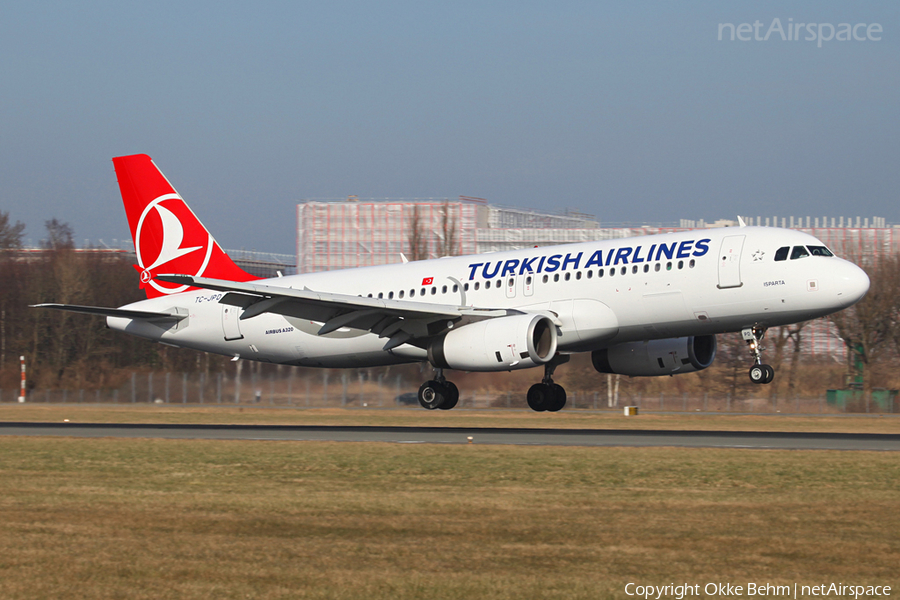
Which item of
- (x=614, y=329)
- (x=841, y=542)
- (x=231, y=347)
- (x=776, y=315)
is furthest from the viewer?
(x=231, y=347)

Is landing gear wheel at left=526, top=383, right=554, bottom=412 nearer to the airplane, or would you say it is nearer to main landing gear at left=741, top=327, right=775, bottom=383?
the airplane

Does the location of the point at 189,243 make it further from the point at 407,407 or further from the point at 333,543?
the point at 333,543

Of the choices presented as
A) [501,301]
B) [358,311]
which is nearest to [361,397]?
[358,311]

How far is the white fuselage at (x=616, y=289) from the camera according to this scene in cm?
2583

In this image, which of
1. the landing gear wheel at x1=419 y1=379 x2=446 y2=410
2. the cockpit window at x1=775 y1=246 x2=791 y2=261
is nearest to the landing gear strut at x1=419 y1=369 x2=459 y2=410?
the landing gear wheel at x1=419 y1=379 x2=446 y2=410

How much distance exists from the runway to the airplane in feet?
6.62

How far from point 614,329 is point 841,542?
636 inches

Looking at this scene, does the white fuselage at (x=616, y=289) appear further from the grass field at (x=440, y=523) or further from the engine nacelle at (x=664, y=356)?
the grass field at (x=440, y=523)

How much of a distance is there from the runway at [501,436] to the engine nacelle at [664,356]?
327 cm

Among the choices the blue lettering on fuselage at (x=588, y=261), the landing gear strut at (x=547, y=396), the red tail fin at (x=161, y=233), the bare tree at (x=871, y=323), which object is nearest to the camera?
the blue lettering on fuselage at (x=588, y=261)

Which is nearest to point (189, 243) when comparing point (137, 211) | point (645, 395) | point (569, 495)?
point (137, 211)

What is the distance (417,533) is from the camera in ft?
41.0

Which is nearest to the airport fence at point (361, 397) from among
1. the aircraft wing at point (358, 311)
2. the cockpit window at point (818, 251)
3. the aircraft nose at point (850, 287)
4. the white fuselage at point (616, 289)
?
the white fuselage at point (616, 289)

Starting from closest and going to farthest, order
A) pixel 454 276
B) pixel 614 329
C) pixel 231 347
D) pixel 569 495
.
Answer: pixel 569 495 < pixel 614 329 < pixel 454 276 < pixel 231 347
